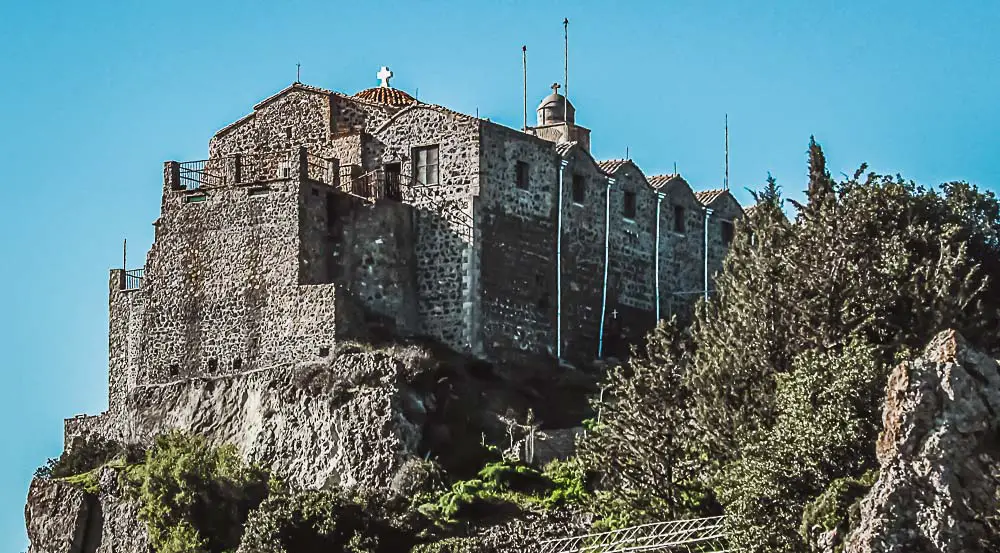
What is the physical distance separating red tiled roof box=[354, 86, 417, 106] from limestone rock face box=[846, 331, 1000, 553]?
29.6 metres

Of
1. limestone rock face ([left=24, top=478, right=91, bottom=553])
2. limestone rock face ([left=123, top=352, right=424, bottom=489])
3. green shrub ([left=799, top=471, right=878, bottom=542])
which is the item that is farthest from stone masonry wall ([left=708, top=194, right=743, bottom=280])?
green shrub ([left=799, top=471, right=878, bottom=542])

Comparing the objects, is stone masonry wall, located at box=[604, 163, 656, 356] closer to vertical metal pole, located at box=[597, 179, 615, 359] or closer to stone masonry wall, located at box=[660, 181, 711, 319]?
vertical metal pole, located at box=[597, 179, 615, 359]

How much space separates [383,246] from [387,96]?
350 inches

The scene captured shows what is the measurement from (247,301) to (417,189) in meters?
6.43

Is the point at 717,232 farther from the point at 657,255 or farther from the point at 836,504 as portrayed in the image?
the point at 836,504

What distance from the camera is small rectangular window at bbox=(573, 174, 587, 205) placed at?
7625 cm

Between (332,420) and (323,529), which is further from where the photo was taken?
(332,420)

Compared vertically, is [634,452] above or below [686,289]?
below

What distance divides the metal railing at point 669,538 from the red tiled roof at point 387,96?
23.2 m

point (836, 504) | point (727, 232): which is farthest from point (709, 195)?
point (836, 504)

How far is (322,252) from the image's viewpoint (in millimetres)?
72250

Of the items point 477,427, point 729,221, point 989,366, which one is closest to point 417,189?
point 477,427

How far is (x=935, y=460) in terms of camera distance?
5347 cm

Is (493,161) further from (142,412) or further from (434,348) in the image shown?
(142,412)
